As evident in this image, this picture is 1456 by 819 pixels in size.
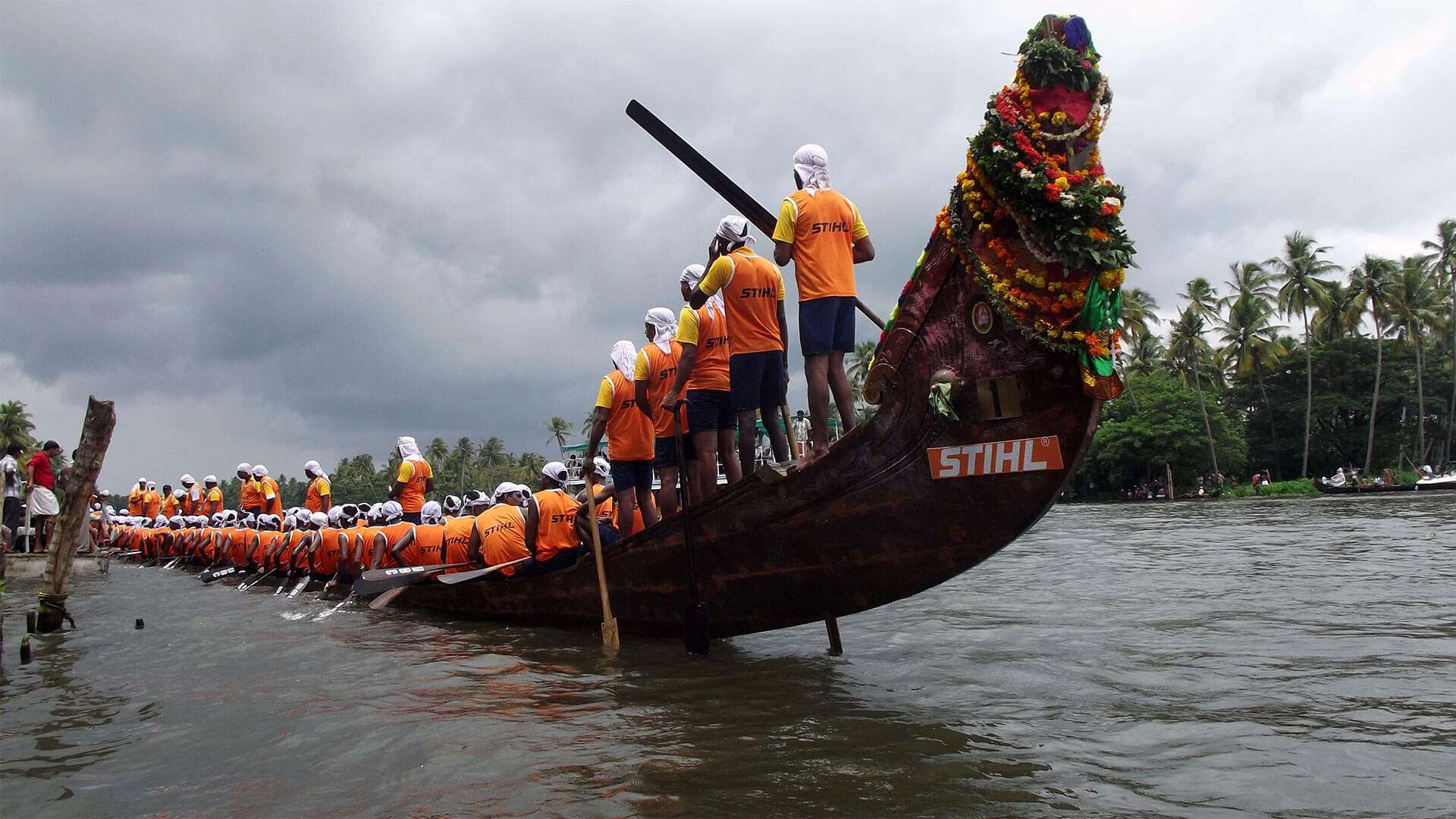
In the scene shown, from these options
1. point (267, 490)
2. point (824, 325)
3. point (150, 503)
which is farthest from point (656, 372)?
point (150, 503)

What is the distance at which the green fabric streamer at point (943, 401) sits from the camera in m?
4.80

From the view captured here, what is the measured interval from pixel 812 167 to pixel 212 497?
2604 centimetres

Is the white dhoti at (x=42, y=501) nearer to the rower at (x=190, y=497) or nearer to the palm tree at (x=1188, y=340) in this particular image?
the rower at (x=190, y=497)

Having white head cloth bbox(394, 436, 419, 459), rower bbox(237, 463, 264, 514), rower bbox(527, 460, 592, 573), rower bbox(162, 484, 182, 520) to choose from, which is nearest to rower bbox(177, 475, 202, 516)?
rower bbox(162, 484, 182, 520)

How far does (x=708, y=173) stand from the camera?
7.68m

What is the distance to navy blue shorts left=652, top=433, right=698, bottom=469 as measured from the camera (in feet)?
22.7

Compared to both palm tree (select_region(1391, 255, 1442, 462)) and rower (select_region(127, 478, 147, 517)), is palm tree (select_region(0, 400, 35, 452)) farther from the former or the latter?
palm tree (select_region(1391, 255, 1442, 462))

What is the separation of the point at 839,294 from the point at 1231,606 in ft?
15.5

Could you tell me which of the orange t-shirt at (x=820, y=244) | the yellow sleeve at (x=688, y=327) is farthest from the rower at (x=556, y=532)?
the orange t-shirt at (x=820, y=244)

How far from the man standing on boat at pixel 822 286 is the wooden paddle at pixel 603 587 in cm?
221

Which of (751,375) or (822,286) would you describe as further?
(751,375)

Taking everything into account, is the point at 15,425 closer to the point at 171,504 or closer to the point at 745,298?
the point at 171,504

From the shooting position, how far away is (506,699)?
538cm

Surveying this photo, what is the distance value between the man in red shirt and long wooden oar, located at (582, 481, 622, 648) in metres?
12.2
